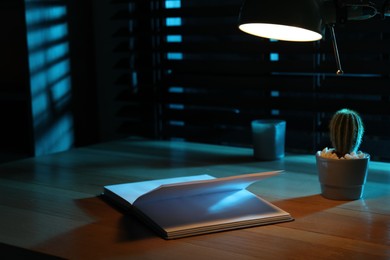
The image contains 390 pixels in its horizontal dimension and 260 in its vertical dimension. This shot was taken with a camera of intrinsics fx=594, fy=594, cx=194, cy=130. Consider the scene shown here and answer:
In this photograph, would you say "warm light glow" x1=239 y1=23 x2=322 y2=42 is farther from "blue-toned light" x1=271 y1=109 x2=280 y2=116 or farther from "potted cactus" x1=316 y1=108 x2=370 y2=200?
"blue-toned light" x1=271 y1=109 x2=280 y2=116

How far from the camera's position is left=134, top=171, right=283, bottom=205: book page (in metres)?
1.10

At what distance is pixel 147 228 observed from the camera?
1.08m

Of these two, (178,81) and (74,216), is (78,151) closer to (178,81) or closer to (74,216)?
(178,81)

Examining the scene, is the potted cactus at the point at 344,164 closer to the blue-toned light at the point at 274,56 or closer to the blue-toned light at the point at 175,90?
Result: the blue-toned light at the point at 274,56

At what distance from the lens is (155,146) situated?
186cm

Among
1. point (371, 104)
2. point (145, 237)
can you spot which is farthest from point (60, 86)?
point (145, 237)

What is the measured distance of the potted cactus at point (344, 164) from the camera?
1.22 metres

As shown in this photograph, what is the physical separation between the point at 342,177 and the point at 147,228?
16.7 inches

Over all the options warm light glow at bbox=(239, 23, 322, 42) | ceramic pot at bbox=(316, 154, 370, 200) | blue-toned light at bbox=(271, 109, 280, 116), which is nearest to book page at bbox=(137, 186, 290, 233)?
ceramic pot at bbox=(316, 154, 370, 200)

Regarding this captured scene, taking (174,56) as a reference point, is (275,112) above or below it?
below

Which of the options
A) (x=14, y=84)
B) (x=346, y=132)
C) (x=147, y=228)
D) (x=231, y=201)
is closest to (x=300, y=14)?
(x=346, y=132)

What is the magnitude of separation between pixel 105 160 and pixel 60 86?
0.66 metres

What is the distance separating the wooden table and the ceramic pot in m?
0.02

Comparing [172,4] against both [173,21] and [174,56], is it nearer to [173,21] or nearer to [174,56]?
[173,21]
